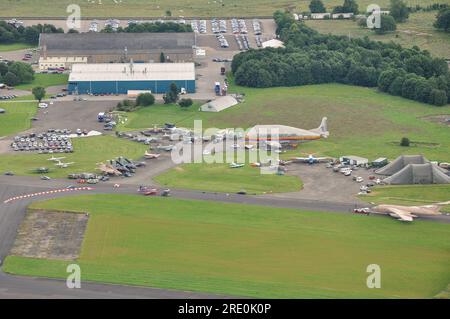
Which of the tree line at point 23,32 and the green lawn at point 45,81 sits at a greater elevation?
the tree line at point 23,32

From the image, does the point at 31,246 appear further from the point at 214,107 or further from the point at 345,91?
the point at 345,91

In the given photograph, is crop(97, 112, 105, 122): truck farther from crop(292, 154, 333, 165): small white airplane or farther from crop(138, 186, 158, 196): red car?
crop(138, 186, 158, 196): red car

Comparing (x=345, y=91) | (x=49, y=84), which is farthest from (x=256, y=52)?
(x=49, y=84)

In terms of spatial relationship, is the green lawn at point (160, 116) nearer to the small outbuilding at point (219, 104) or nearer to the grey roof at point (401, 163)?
the small outbuilding at point (219, 104)

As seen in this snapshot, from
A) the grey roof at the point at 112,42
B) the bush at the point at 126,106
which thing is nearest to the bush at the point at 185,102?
the bush at the point at 126,106

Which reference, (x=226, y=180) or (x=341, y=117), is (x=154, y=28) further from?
(x=226, y=180)

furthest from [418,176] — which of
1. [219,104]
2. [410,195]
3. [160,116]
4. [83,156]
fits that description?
[160,116]
